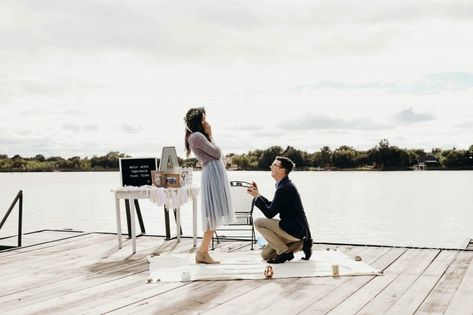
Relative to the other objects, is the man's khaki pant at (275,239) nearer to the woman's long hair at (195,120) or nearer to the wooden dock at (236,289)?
the wooden dock at (236,289)

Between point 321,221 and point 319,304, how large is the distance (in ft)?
88.1

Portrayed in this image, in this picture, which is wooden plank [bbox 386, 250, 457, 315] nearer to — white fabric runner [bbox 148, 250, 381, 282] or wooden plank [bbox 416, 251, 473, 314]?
wooden plank [bbox 416, 251, 473, 314]

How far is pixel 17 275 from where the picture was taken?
6.46 meters

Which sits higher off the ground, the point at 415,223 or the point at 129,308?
the point at 129,308

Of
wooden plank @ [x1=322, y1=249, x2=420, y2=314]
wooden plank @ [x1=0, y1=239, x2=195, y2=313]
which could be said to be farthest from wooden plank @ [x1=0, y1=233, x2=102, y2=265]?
wooden plank @ [x1=322, y1=249, x2=420, y2=314]

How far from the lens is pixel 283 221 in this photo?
22.4 ft

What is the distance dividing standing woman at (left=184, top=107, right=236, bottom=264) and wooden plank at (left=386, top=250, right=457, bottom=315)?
2.28 m

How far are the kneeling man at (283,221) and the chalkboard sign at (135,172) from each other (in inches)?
97.2

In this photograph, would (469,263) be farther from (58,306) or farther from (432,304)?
(58,306)

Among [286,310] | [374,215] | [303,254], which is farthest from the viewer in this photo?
[374,215]

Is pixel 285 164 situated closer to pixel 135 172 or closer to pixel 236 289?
pixel 236 289

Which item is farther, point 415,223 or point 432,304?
point 415,223

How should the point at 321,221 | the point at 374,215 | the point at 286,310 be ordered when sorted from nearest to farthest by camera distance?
the point at 286,310 < the point at 321,221 < the point at 374,215

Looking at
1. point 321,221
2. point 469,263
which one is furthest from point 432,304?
point 321,221
